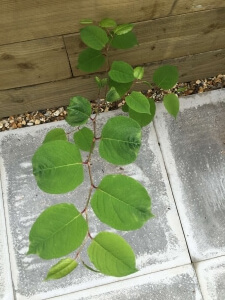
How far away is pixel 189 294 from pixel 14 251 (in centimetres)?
62

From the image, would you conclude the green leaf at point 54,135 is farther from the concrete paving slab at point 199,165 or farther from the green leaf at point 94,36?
the concrete paving slab at point 199,165

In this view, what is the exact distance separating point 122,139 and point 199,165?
2.09 feet

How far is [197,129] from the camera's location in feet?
5.16

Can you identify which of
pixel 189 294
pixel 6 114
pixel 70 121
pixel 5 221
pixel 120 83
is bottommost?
pixel 189 294

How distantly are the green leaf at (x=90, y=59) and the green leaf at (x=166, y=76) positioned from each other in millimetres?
185

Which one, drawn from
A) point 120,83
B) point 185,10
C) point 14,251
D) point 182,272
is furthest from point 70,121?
point 182,272

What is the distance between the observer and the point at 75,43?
1.22 metres

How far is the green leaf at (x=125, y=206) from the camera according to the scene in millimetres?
901

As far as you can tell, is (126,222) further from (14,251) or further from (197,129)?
(197,129)

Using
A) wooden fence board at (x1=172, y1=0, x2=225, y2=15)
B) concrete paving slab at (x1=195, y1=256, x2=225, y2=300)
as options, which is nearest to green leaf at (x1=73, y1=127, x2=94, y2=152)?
wooden fence board at (x1=172, y1=0, x2=225, y2=15)

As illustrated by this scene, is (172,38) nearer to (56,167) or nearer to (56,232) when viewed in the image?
(56,167)

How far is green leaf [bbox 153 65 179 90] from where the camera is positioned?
4.13 ft

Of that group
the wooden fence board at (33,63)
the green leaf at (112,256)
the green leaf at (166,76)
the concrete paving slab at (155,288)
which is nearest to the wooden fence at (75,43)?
the wooden fence board at (33,63)

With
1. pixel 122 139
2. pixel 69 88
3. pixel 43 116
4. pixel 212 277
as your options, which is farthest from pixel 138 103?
pixel 212 277
